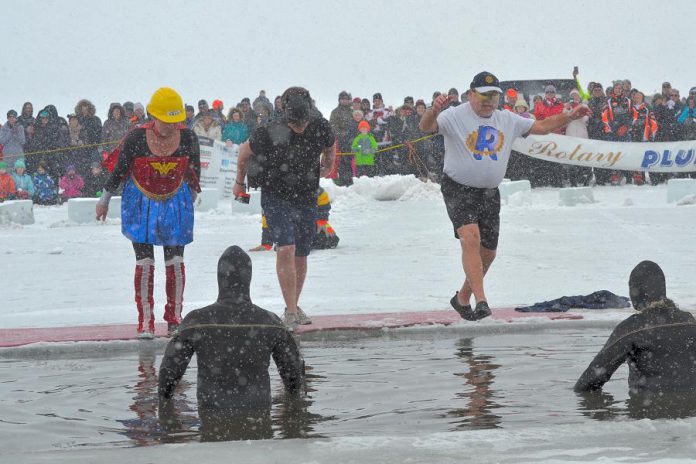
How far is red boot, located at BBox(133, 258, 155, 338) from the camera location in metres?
8.81

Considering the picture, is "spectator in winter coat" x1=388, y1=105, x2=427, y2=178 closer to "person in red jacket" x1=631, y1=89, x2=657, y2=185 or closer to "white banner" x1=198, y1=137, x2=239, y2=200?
"white banner" x1=198, y1=137, x2=239, y2=200

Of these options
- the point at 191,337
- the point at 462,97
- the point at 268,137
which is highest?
the point at 462,97

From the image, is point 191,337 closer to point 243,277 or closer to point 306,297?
point 243,277

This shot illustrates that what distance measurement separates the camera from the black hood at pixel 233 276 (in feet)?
18.4

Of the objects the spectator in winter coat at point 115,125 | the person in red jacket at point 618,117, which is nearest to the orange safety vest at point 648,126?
the person in red jacket at point 618,117

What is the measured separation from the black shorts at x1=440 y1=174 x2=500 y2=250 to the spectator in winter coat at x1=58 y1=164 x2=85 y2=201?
57.0 ft

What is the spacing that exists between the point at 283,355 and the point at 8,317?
5.18 m

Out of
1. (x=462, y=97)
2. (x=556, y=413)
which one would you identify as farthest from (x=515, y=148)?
(x=556, y=413)

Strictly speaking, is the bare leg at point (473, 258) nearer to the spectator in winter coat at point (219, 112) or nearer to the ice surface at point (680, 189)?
the ice surface at point (680, 189)

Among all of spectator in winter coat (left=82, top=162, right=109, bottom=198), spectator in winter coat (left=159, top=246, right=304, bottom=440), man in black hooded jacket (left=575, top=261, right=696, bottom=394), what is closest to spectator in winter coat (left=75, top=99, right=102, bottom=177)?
spectator in winter coat (left=82, top=162, right=109, bottom=198)

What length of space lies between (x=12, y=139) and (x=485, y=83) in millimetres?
17615

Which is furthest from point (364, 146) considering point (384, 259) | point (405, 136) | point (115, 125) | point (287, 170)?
point (287, 170)

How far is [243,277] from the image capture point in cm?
564

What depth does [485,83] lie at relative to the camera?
8.95m
